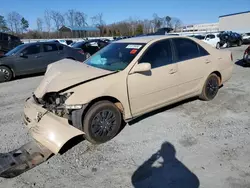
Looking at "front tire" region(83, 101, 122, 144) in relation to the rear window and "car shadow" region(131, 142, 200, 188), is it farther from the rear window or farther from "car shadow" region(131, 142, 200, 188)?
the rear window

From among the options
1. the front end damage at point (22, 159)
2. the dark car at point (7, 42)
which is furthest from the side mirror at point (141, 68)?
the dark car at point (7, 42)

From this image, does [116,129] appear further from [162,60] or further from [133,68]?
[162,60]

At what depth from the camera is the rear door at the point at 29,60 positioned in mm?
9141

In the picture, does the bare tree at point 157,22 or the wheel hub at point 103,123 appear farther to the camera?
the bare tree at point 157,22

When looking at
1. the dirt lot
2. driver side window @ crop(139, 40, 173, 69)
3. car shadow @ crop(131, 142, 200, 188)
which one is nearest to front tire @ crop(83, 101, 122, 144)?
the dirt lot

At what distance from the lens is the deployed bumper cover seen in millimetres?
3157

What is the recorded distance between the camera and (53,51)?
10.1 m

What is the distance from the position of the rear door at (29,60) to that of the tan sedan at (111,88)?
222 inches

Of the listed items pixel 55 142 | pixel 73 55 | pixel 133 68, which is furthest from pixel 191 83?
pixel 73 55

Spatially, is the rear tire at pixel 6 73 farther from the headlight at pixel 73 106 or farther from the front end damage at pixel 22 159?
the headlight at pixel 73 106

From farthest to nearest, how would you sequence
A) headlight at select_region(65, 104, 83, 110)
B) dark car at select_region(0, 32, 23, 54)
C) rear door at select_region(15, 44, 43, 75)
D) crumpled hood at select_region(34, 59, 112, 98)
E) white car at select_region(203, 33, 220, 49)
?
white car at select_region(203, 33, 220, 49), dark car at select_region(0, 32, 23, 54), rear door at select_region(15, 44, 43, 75), crumpled hood at select_region(34, 59, 112, 98), headlight at select_region(65, 104, 83, 110)

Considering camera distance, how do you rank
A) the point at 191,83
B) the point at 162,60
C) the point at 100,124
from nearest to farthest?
the point at 100,124, the point at 162,60, the point at 191,83

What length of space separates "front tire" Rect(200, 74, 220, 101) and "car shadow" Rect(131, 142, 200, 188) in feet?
7.79

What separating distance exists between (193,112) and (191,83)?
→ 62 cm
